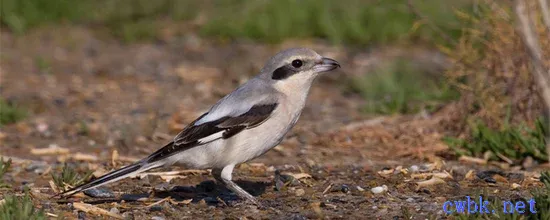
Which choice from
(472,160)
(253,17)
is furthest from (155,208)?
(253,17)

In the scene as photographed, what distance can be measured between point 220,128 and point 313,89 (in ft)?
14.4

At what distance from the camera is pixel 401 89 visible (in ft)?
30.6

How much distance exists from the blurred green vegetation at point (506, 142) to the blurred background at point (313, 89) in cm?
1

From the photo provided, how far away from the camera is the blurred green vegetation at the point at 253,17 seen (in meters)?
11.5

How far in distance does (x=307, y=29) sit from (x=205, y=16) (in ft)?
4.94

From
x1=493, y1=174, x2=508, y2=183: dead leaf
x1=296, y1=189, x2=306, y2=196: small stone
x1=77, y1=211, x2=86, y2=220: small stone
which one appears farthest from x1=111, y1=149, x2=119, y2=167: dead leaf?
x1=493, y1=174, x2=508, y2=183: dead leaf

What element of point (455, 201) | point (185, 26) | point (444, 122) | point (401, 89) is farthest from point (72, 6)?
point (455, 201)

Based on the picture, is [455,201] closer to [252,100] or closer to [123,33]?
[252,100]

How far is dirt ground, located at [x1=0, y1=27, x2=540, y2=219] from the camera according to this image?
599cm

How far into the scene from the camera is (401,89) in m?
9.32

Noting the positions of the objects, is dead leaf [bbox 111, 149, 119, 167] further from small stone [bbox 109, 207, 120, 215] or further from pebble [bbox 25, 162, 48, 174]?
small stone [bbox 109, 207, 120, 215]

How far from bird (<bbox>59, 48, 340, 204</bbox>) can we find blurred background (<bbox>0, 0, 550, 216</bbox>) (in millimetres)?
1103

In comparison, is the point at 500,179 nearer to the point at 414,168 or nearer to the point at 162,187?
the point at 414,168

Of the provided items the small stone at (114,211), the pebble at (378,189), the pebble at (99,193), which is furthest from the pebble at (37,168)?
the pebble at (378,189)
